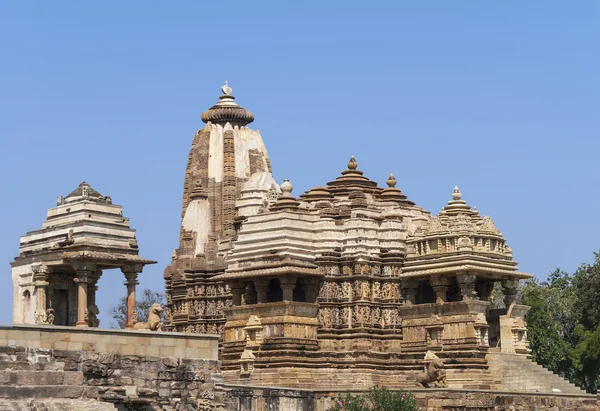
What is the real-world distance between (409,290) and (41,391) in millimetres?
25951

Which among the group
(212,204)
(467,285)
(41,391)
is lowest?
(41,391)

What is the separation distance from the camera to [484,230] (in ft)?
177

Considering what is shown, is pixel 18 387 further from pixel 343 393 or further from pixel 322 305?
pixel 322 305

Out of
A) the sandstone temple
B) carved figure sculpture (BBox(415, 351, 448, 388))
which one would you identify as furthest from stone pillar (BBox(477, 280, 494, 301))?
carved figure sculpture (BBox(415, 351, 448, 388))

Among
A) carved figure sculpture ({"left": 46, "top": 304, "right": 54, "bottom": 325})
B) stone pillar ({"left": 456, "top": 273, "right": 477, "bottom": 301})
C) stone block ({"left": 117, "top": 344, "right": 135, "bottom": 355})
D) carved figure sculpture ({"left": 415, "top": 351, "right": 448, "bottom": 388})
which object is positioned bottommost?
stone block ({"left": 117, "top": 344, "right": 135, "bottom": 355})

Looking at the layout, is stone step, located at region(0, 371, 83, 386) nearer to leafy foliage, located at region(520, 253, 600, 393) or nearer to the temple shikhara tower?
the temple shikhara tower

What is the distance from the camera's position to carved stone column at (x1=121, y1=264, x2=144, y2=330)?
43750 mm

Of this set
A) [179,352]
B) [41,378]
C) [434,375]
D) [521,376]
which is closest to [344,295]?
[434,375]

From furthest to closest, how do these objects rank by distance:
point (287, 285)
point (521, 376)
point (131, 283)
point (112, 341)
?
point (287, 285) → point (521, 376) → point (131, 283) → point (112, 341)

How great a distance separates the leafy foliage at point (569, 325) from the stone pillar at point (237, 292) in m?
17.3

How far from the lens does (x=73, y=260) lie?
42.6 metres

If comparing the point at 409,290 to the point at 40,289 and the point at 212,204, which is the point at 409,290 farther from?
the point at 40,289

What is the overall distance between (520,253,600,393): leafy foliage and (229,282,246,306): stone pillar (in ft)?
56.6

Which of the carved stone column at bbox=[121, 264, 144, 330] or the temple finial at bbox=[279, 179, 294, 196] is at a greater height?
the temple finial at bbox=[279, 179, 294, 196]
